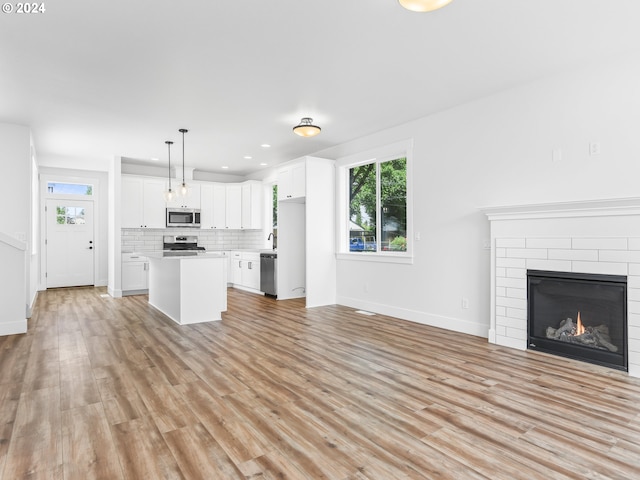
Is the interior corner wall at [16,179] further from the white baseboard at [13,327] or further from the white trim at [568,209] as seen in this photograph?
the white trim at [568,209]

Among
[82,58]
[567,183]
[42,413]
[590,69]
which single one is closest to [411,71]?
[590,69]

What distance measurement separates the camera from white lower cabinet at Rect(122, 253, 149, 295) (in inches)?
287

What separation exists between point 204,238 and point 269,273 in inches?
102

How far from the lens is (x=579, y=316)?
134 inches

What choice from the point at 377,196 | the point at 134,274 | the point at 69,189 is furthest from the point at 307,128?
the point at 69,189

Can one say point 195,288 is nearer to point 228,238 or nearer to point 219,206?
point 219,206

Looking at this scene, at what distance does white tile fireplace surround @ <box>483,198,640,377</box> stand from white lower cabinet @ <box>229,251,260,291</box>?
16.0ft

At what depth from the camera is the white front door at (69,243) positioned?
8.26 m

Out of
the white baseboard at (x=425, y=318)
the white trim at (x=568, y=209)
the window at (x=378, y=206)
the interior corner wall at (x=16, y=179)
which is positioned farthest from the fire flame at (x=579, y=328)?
the interior corner wall at (x=16, y=179)

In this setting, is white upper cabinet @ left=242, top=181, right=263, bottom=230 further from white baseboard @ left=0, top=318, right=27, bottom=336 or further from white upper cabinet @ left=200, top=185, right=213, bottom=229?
white baseboard @ left=0, top=318, right=27, bottom=336

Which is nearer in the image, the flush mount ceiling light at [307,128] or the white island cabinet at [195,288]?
the flush mount ceiling light at [307,128]

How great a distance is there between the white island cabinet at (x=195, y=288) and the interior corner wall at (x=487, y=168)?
223cm

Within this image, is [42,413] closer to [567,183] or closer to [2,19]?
[2,19]

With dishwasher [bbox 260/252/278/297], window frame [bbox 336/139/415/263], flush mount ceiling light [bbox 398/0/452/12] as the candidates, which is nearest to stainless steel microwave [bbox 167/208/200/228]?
dishwasher [bbox 260/252/278/297]
